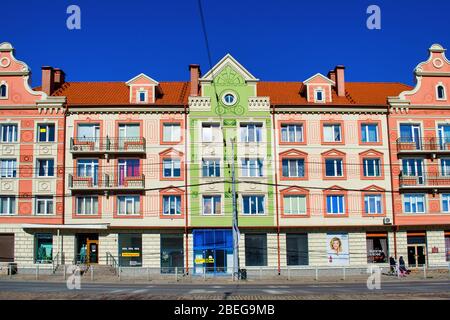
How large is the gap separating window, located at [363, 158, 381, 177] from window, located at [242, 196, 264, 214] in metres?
8.82

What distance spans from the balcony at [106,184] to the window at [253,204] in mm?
8210

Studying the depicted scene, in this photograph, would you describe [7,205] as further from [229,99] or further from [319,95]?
[319,95]

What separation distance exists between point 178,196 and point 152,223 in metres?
2.96

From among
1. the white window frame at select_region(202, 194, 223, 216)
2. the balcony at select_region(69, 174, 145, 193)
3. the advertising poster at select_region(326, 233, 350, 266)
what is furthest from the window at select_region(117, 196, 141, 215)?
the advertising poster at select_region(326, 233, 350, 266)

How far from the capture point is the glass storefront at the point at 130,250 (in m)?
43.3

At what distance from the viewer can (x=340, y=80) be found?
1929 inches

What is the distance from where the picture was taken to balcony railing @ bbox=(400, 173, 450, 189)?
147 feet

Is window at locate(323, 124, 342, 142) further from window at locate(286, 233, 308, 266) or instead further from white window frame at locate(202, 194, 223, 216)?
white window frame at locate(202, 194, 223, 216)

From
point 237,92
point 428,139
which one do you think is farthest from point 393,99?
point 237,92

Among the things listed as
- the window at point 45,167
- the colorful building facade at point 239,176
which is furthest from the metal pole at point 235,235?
the window at point 45,167

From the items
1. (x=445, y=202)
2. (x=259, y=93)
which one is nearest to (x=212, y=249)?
(x=259, y=93)

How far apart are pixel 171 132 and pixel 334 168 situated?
1353 cm

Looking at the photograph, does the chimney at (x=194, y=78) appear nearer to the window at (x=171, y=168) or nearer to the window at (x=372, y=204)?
the window at (x=171, y=168)

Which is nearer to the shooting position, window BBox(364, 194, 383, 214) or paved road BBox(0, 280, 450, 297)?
paved road BBox(0, 280, 450, 297)
